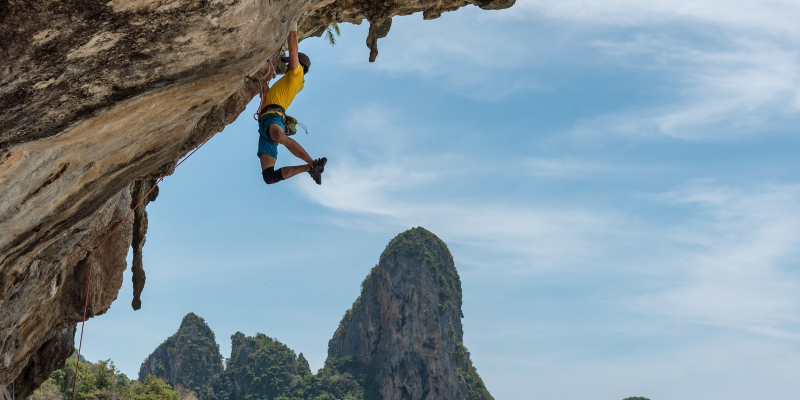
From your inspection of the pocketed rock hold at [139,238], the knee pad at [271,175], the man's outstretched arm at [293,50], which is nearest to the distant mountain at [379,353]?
the pocketed rock hold at [139,238]

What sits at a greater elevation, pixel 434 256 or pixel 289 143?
pixel 434 256

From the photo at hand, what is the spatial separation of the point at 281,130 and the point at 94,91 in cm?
273

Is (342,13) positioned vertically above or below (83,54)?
above

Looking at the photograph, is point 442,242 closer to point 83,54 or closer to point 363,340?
→ point 363,340

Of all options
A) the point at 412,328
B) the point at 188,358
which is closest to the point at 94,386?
the point at 412,328

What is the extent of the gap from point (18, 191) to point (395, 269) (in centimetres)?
8722

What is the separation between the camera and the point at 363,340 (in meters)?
94.2

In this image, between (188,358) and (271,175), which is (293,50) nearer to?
(271,175)

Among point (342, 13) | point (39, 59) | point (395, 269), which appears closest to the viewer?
point (39, 59)

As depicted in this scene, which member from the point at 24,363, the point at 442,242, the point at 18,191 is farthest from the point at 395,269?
the point at 18,191

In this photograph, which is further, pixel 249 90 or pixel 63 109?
pixel 249 90

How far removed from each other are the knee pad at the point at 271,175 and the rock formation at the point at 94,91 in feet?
3.06

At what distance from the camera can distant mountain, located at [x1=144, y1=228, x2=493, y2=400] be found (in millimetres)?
83875

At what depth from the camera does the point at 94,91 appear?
3.92 metres
